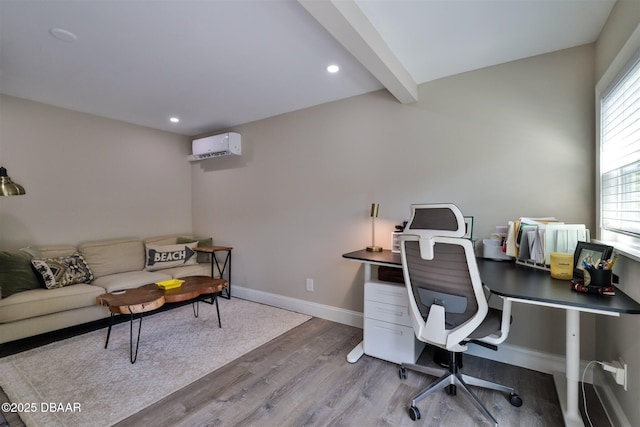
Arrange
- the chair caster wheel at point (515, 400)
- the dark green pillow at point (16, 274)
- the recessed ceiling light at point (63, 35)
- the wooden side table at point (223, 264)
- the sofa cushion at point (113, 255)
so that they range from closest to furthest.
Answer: the chair caster wheel at point (515, 400) → the recessed ceiling light at point (63, 35) → the dark green pillow at point (16, 274) → the sofa cushion at point (113, 255) → the wooden side table at point (223, 264)

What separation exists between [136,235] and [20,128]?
1.70m

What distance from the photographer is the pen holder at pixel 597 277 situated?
1.43 m

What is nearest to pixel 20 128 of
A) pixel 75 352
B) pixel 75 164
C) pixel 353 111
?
pixel 75 164

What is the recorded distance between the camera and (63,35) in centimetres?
198

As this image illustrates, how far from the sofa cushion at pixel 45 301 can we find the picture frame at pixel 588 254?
405 centimetres

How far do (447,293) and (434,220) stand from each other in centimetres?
44

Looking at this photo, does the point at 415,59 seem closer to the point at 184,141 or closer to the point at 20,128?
the point at 184,141

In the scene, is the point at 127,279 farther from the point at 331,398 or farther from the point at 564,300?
the point at 564,300

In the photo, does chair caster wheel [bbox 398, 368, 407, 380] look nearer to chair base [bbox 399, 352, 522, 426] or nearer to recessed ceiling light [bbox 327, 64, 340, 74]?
chair base [bbox 399, 352, 522, 426]

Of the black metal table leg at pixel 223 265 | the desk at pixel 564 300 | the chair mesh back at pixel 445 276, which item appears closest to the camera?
the desk at pixel 564 300

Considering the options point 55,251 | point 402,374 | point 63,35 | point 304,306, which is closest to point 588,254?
point 402,374

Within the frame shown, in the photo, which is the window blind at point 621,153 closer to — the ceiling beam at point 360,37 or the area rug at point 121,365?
the ceiling beam at point 360,37

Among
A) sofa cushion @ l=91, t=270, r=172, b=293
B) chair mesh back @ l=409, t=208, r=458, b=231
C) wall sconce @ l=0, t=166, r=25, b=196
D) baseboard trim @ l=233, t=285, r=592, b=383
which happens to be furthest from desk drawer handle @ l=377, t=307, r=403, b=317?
wall sconce @ l=0, t=166, r=25, b=196

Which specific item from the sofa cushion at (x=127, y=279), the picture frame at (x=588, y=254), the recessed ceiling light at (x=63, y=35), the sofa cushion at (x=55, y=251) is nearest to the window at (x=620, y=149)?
the picture frame at (x=588, y=254)
